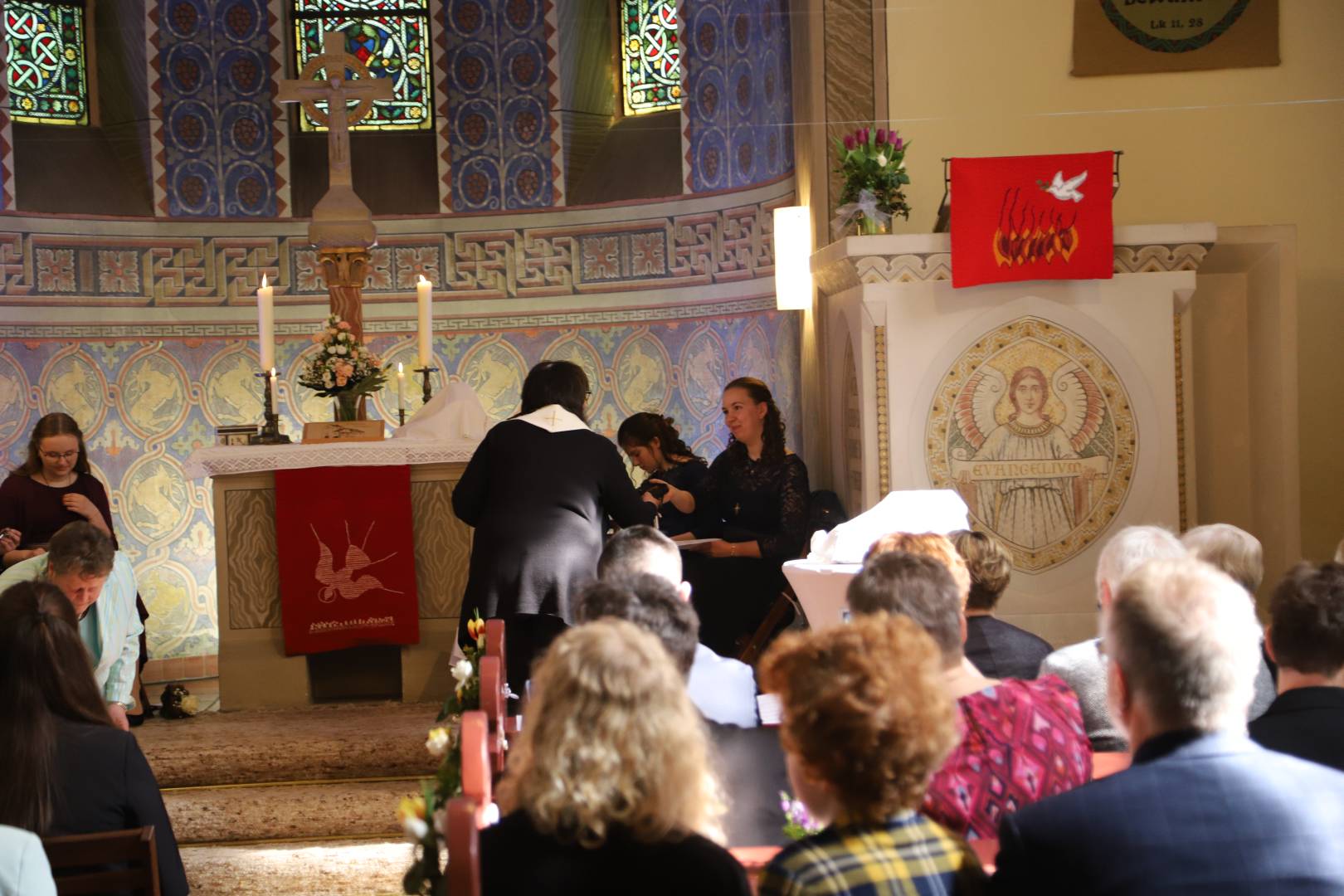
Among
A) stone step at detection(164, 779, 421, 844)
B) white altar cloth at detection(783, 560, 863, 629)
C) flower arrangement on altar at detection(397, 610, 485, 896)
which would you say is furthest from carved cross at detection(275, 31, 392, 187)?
flower arrangement on altar at detection(397, 610, 485, 896)

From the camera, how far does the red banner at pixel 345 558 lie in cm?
555

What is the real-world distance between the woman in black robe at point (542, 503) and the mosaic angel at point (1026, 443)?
68.7 inches

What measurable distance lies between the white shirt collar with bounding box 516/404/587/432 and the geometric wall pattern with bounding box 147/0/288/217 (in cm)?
560

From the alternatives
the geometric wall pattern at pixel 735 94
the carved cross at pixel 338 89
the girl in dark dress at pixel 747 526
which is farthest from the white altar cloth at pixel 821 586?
the geometric wall pattern at pixel 735 94

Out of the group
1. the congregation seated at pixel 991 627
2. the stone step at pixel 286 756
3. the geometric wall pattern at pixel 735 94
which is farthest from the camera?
the geometric wall pattern at pixel 735 94

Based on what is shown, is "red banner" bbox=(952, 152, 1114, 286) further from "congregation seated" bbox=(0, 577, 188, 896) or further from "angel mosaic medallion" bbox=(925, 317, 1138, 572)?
"congregation seated" bbox=(0, 577, 188, 896)

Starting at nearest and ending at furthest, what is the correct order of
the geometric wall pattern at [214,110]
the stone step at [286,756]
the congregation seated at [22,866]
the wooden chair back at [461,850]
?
the wooden chair back at [461,850] → the congregation seated at [22,866] → the stone step at [286,756] → the geometric wall pattern at [214,110]

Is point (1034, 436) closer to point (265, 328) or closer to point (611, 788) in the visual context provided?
point (265, 328)

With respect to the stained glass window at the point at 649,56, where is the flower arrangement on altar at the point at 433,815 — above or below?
below

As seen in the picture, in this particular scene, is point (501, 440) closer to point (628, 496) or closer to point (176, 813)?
point (628, 496)

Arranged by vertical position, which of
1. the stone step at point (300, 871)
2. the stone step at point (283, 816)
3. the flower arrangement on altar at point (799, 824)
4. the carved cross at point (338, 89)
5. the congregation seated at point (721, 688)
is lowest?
the stone step at point (300, 871)

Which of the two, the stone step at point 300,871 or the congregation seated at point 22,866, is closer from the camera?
the congregation seated at point 22,866

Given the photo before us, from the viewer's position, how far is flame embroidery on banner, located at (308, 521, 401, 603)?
219 inches

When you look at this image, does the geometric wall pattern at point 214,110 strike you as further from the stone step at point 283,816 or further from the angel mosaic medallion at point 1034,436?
the stone step at point 283,816
